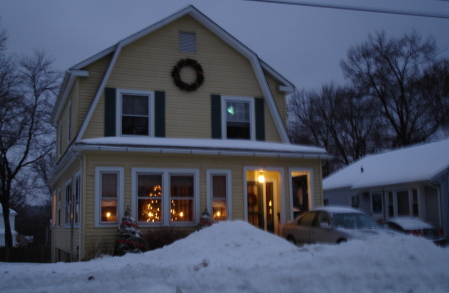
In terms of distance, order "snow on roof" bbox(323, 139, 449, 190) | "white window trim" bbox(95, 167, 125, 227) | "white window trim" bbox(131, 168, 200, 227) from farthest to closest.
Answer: "snow on roof" bbox(323, 139, 449, 190) → "white window trim" bbox(131, 168, 200, 227) → "white window trim" bbox(95, 167, 125, 227)

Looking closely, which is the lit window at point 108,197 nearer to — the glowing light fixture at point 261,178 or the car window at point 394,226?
the glowing light fixture at point 261,178

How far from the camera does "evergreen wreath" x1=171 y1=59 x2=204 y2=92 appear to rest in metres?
16.5

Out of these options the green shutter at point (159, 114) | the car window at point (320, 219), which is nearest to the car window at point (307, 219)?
the car window at point (320, 219)

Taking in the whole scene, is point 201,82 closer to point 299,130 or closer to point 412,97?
point 412,97

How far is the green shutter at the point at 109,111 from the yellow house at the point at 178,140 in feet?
0.10

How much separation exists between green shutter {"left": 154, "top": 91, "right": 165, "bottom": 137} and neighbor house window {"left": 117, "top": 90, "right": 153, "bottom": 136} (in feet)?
0.53

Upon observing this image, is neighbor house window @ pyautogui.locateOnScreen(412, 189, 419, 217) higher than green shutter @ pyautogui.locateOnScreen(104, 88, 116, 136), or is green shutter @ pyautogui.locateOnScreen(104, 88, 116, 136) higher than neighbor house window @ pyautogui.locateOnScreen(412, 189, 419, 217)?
green shutter @ pyautogui.locateOnScreen(104, 88, 116, 136)

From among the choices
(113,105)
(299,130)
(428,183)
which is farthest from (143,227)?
(299,130)

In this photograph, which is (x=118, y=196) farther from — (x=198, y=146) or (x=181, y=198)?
(x=198, y=146)

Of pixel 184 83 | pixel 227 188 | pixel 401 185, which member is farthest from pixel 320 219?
pixel 401 185

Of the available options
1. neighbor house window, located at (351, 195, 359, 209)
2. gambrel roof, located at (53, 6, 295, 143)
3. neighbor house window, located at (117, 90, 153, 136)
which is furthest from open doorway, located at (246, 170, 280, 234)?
neighbor house window, located at (351, 195, 359, 209)

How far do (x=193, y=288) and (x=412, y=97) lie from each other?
3289 cm

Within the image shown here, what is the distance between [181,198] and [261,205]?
3.23 meters

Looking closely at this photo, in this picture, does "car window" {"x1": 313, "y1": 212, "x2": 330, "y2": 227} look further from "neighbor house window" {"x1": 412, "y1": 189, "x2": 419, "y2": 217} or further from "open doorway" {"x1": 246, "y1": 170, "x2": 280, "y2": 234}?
"neighbor house window" {"x1": 412, "y1": 189, "x2": 419, "y2": 217}
